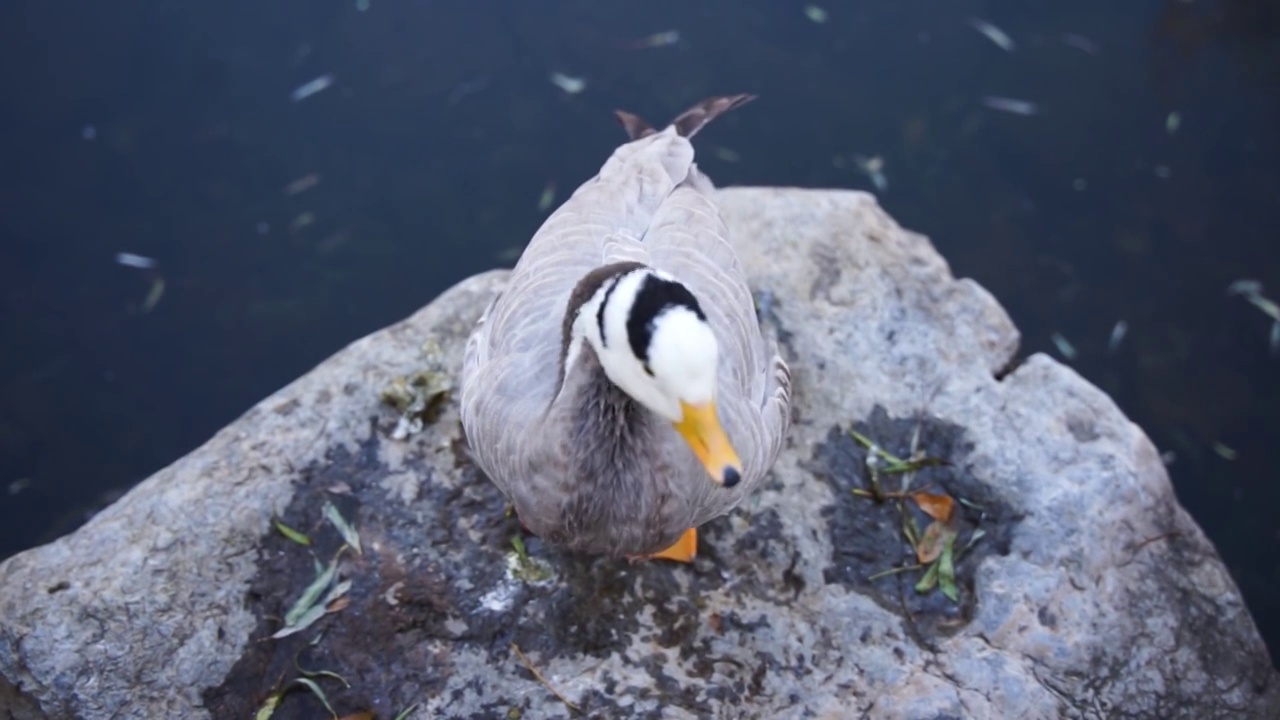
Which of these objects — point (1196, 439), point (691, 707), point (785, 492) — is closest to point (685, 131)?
point (785, 492)

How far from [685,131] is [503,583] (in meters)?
1.61

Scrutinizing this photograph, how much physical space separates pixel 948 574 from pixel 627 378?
1227 mm

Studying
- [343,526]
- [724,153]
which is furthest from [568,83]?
[343,526]

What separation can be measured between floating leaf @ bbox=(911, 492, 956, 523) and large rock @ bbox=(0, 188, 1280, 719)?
0.03 metres

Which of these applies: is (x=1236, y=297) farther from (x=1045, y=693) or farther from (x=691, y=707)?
(x=691, y=707)

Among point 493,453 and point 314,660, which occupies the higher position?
point 493,453

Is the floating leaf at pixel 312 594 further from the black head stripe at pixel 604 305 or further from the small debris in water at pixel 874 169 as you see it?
the small debris in water at pixel 874 169

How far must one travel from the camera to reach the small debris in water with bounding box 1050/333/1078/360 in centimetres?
442

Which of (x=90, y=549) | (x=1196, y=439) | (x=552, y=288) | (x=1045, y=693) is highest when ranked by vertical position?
(x=552, y=288)

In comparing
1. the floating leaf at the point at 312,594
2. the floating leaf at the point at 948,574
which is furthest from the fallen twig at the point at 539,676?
the floating leaf at the point at 948,574

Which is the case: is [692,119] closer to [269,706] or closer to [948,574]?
[948,574]

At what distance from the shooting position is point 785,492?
116 inches

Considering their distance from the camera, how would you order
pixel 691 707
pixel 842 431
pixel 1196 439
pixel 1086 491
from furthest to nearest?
pixel 1196 439 < pixel 842 431 < pixel 1086 491 < pixel 691 707

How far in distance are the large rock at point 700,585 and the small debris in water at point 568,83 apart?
205 cm
